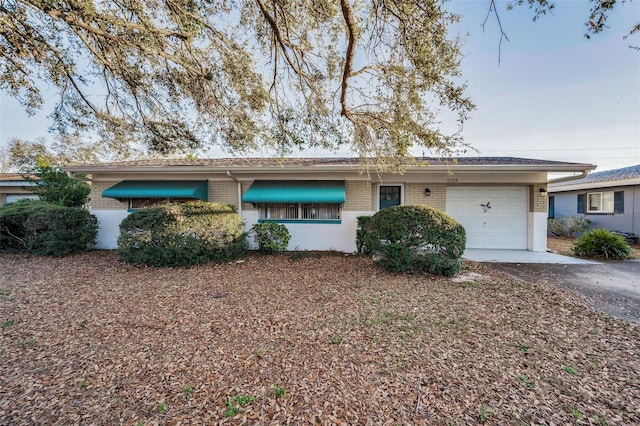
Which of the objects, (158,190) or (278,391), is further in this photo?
A: (158,190)

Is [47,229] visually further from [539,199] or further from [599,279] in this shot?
[539,199]

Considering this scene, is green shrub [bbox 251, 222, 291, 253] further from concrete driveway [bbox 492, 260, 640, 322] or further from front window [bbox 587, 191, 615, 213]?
front window [bbox 587, 191, 615, 213]

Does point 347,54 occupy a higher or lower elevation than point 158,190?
higher

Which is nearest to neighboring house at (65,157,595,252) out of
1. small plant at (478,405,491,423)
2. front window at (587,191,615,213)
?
small plant at (478,405,491,423)

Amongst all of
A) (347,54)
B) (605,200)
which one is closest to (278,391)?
(347,54)

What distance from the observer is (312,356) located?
11.0 feet

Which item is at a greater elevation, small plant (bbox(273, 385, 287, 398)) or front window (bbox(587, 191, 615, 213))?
front window (bbox(587, 191, 615, 213))

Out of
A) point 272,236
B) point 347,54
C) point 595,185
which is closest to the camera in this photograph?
point 347,54

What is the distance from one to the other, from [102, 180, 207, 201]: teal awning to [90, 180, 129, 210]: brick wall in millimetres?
654

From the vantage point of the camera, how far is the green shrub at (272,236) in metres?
9.78

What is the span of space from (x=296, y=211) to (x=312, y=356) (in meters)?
7.83

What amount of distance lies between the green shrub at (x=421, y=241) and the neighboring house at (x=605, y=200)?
45.7 feet

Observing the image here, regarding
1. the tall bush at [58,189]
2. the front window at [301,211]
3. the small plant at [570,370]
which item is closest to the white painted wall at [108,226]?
the tall bush at [58,189]

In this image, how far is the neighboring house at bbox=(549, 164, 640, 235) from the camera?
13.4 m
